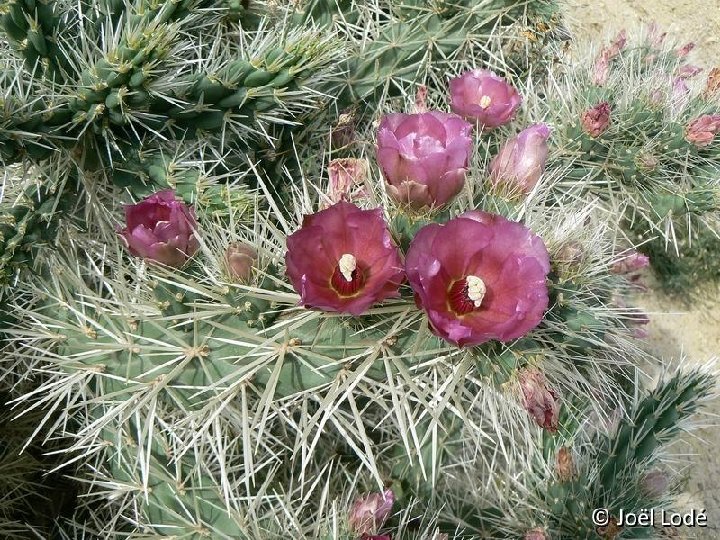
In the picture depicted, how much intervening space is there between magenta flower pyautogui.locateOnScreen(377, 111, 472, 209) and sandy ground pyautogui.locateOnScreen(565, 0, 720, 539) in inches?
45.7

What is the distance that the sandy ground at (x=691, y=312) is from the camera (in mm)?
3082

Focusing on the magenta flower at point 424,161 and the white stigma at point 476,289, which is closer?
the white stigma at point 476,289

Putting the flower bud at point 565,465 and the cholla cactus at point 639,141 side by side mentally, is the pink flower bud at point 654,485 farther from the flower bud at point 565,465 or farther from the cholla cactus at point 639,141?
the cholla cactus at point 639,141

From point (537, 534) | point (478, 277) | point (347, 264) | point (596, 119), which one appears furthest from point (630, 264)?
point (347, 264)

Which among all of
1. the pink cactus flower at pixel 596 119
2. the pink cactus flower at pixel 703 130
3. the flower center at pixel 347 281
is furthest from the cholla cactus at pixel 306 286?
the pink cactus flower at pixel 703 130

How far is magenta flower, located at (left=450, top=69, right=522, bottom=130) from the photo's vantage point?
1.64m

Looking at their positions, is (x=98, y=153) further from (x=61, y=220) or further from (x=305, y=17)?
(x=305, y=17)

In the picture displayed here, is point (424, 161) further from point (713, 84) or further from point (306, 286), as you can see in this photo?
point (713, 84)

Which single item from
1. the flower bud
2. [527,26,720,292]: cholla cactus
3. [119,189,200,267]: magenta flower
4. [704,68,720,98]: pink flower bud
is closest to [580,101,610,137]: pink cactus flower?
[527,26,720,292]: cholla cactus

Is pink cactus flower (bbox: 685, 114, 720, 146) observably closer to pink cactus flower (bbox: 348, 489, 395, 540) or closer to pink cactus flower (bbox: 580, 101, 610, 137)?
pink cactus flower (bbox: 580, 101, 610, 137)

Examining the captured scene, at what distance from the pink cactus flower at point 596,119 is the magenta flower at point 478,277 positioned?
0.98m

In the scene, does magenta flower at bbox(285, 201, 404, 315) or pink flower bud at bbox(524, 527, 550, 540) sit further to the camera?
pink flower bud at bbox(524, 527, 550, 540)

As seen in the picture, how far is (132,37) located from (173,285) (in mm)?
535

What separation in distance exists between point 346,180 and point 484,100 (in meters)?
0.59
